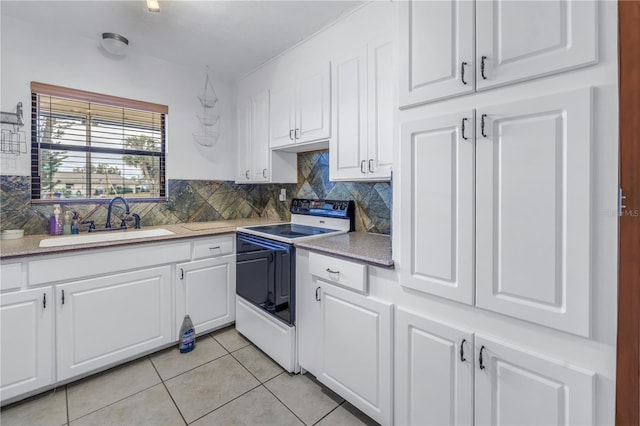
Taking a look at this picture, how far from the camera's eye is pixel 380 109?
6.05 ft

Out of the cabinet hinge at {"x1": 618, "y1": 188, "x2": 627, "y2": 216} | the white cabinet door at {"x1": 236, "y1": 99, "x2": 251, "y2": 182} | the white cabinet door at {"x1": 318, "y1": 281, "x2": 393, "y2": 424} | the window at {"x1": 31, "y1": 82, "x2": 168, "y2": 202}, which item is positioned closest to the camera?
the cabinet hinge at {"x1": 618, "y1": 188, "x2": 627, "y2": 216}

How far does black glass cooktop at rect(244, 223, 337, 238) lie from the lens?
222cm

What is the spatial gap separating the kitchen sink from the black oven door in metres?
0.63

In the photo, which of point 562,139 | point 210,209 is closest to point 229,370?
point 210,209

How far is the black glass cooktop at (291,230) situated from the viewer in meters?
2.22

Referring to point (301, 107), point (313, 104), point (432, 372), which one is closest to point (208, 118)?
point (301, 107)

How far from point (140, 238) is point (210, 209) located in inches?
42.8

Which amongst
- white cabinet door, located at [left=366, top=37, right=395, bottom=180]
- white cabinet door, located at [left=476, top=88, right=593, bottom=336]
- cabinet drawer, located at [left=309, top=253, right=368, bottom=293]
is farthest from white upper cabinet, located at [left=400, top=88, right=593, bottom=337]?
white cabinet door, located at [left=366, top=37, right=395, bottom=180]

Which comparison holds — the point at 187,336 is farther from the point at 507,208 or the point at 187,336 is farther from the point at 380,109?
the point at 507,208

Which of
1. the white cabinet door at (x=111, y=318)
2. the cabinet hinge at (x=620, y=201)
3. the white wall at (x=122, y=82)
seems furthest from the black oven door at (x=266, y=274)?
the cabinet hinge at (x=620, y=201)

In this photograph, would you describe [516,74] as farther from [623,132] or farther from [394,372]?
[394,372]

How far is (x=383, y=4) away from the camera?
1810 mm

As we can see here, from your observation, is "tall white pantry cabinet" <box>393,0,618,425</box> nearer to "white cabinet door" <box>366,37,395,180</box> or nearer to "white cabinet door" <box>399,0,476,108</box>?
"white cabinet door" <box>399,0,476,108</box>

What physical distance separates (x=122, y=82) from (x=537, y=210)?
314 centimetres
